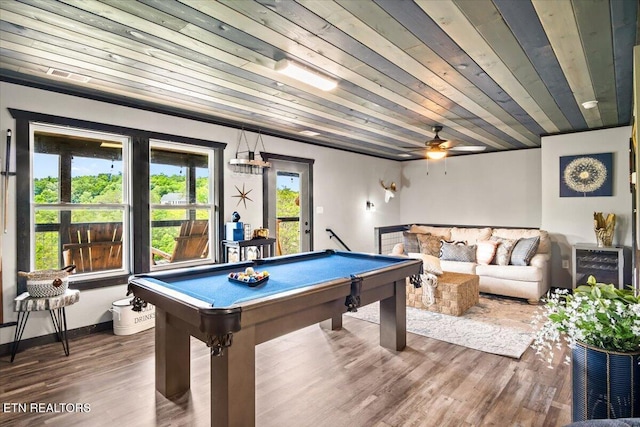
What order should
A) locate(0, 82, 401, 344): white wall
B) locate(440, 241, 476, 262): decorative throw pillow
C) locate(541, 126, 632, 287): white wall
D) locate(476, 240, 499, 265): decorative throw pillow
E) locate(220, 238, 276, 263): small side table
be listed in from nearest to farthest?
locate(0, 82, 401, 344): white wall, locate(220, 238, 276, 263): small side table, locate(541, 126, 632, 287): white wall, locate(476, 240, 499, 265): decorative throw pillow, locate(440, 241, 476, 262): decorative throw pillow

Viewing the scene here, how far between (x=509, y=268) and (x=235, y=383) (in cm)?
449

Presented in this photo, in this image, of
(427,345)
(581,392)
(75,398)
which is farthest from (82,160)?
(581,392)

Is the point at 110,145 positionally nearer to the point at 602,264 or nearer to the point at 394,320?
the point at 394,320

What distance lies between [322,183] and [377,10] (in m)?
4.29

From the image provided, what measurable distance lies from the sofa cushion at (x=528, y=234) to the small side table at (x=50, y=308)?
607cm

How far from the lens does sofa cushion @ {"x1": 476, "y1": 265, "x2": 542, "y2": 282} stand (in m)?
4.79

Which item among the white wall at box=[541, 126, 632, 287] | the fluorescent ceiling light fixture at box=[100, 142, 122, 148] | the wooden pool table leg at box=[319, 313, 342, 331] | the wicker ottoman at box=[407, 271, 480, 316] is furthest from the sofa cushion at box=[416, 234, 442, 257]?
the fluorescent ceiling light fixture at box=[100, 142, 122, 148]

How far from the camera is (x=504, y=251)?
529 cm

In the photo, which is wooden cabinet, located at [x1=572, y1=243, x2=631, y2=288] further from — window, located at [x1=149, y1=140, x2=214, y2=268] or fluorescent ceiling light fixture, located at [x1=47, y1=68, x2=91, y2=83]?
fluorescent ceiling light fixture, located at [x1=47, y1=68, x2=91, y2=83]

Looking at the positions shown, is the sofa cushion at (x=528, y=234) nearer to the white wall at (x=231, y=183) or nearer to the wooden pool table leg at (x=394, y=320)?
the white wall at (x=231, y=183)

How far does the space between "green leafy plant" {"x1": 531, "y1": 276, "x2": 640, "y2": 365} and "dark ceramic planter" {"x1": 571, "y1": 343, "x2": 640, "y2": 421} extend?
0.04 m

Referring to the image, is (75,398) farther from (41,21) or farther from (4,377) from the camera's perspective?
(41,21)

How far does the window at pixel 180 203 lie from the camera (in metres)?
4.20

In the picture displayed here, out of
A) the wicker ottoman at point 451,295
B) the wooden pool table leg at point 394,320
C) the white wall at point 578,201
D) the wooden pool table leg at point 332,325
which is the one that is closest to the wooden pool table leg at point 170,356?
the wooden pool table leg at point 332,325
